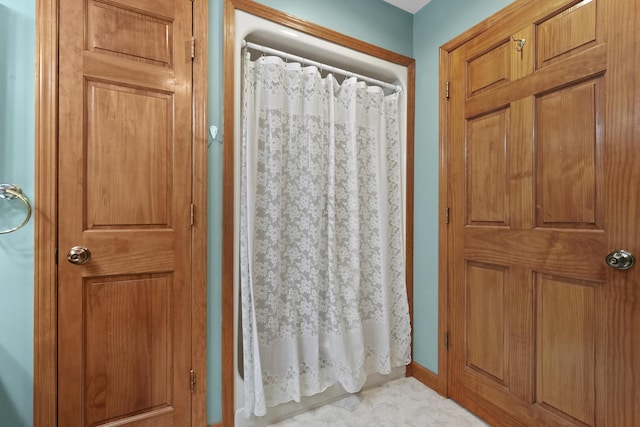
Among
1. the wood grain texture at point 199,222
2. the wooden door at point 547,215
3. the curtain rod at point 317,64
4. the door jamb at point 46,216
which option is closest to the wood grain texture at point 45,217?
the door jamb at point 46,216

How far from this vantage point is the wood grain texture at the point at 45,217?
44.5 inches

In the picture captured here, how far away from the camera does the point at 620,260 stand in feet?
3.58

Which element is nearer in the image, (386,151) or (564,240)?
(564,240)

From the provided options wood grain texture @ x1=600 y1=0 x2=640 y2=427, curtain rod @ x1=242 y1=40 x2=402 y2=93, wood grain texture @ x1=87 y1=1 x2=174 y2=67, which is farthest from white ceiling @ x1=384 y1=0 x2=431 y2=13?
wood grain texture @ x1=87 y1=1 x2=174 y2=67

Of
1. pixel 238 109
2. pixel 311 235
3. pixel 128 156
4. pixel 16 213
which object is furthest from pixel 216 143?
pixel 16 213

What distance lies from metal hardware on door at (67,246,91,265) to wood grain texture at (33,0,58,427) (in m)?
0.05

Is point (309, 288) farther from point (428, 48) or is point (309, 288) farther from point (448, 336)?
point (428, 48)

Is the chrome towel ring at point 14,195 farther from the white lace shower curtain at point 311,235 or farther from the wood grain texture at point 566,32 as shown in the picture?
the wood grain texture at point 566,32

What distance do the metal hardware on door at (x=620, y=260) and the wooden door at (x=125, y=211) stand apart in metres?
1.75

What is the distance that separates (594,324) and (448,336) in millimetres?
758

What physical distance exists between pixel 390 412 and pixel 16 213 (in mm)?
1983

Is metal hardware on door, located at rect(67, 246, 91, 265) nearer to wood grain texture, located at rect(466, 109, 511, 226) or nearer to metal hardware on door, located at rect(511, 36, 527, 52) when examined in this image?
wood grain texture, located at rect(466, 109, 511, 226)

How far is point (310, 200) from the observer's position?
1.63 meters

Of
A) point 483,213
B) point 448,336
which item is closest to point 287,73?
point 483,213
